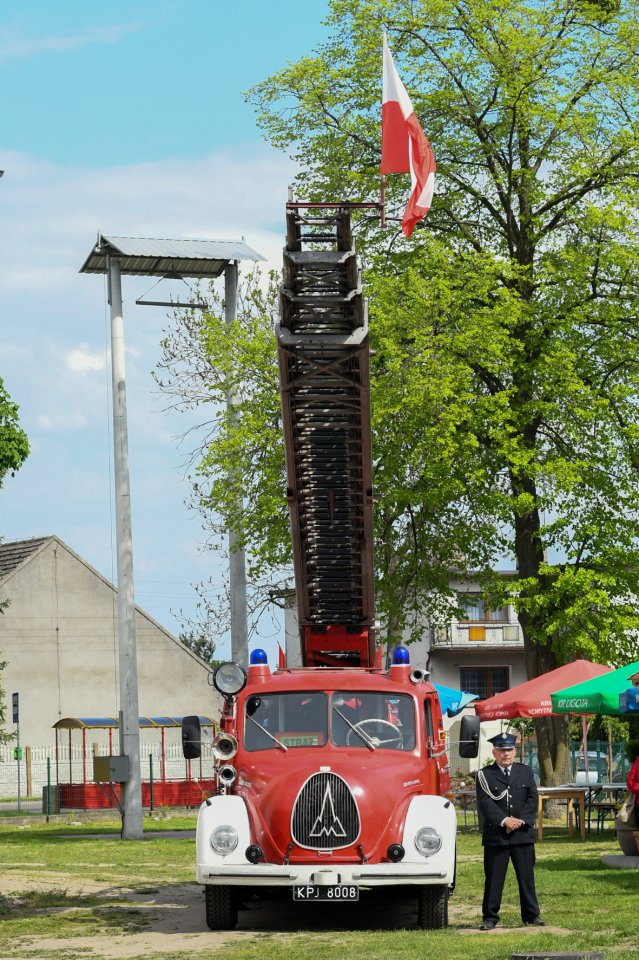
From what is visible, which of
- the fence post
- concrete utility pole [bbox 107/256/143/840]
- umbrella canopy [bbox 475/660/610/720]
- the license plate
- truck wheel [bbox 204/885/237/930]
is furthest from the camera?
the fence post

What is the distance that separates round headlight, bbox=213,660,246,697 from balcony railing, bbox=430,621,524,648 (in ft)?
156

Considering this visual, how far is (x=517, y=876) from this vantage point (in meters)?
13.4

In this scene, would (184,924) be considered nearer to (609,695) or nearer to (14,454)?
(609,695)

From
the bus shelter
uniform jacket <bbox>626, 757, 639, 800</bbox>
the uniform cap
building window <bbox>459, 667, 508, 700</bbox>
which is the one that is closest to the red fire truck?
the uniform cap

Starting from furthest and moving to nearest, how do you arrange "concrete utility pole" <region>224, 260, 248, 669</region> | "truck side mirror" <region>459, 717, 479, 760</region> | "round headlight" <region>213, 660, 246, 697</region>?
"concrete utility pole" <region>224, 260, 248, 669</region> < "truck side mirror" <region>459, 717, 479, 760</region> < "round headlight" <region>213, 660, 246, 697</region>

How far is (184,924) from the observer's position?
14.3 metres

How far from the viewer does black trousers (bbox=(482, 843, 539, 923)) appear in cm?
1331

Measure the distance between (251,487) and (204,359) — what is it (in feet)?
17.3

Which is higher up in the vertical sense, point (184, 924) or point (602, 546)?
point (602, 546)

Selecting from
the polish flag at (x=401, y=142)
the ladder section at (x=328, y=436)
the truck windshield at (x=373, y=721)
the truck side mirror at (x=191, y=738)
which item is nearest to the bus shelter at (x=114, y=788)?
the ladder section at (x=328, y=436)

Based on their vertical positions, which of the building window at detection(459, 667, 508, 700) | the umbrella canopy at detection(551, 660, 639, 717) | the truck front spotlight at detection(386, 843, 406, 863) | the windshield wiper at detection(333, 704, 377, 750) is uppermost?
the building window at detection(459, 667, 508, 700)

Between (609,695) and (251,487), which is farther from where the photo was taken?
(251,487)

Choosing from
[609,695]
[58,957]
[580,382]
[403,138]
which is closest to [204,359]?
[580,382]

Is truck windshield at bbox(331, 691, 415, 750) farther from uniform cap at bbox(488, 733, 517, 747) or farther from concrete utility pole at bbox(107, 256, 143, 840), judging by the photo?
concrete utility pole at bbox(107, 256, 143, 840)
